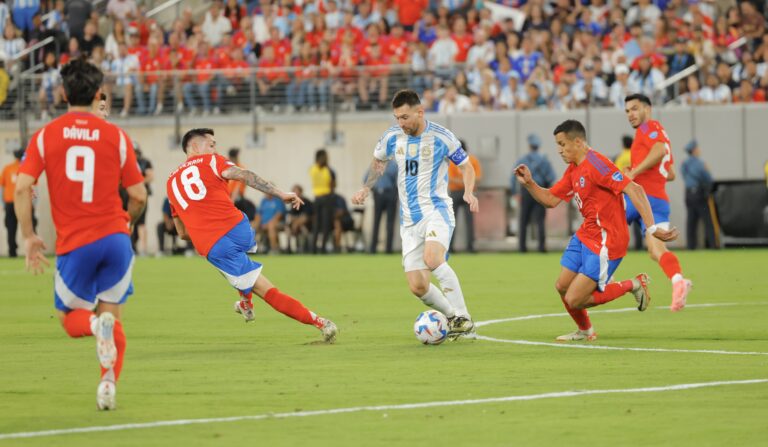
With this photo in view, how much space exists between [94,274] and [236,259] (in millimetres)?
4125

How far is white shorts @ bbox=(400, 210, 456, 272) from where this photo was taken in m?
12.7

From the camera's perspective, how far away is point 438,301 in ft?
41.2

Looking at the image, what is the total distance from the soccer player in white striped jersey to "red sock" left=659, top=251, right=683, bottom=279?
7.92 ft

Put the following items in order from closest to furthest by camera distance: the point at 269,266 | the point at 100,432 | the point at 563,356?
the point at 100,432
the point at 563,356
the point at 269,266

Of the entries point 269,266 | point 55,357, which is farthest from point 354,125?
point 55,357

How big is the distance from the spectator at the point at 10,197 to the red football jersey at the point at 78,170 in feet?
76.8

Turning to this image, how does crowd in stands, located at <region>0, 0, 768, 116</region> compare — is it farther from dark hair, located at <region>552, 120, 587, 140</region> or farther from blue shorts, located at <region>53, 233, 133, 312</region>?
blue shorts, located at <region>53, 233, 133, 312</region>

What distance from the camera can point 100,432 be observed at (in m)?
7.68

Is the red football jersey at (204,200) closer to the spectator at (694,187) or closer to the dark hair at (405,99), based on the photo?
the dark hair at (405,99)

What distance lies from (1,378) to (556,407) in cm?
425

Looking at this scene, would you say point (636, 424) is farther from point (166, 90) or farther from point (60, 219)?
point (166, 90)

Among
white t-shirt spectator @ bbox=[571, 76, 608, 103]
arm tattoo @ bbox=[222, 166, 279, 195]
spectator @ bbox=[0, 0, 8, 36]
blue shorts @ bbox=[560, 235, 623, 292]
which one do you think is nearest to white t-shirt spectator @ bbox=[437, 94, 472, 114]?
white t-shirt spectator @ bbox=[571, 76, 608, 103]

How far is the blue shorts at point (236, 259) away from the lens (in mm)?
12656

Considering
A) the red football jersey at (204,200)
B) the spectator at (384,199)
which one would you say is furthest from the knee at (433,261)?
the spectator at (384,199)
